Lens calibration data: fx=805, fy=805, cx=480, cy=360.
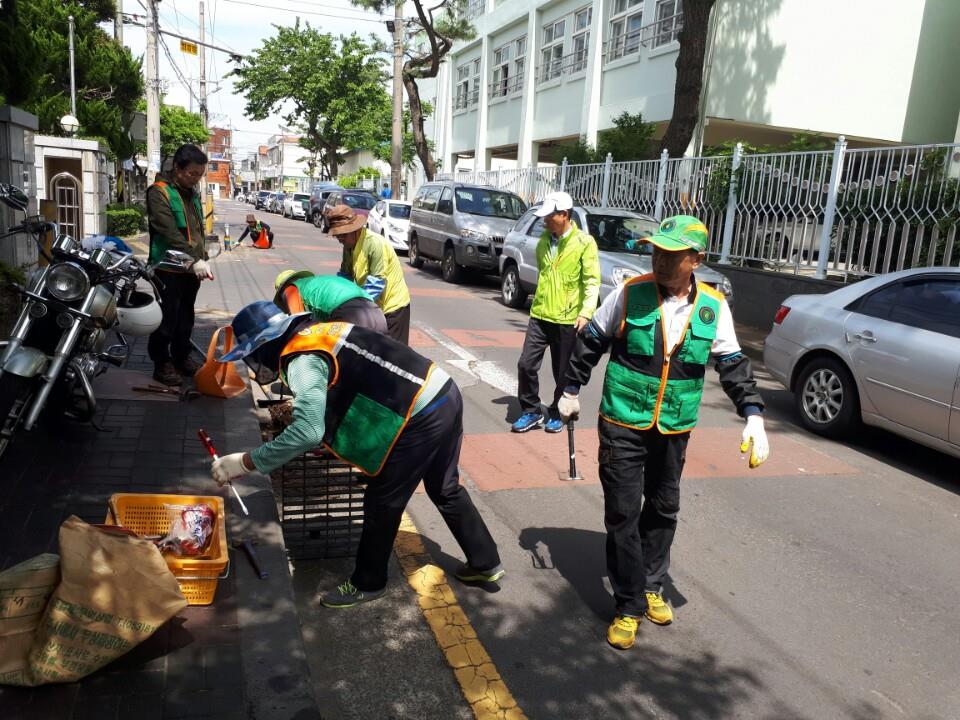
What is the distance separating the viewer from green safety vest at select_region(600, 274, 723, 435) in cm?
340

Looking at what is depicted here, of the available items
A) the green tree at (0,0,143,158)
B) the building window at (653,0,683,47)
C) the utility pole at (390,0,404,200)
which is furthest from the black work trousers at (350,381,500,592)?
the utility pole at (390,0,404,200)

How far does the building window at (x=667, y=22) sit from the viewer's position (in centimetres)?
1812

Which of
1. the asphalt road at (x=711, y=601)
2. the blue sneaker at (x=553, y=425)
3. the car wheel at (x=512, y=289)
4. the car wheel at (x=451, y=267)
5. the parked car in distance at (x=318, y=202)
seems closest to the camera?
the asphalt road at (x=711, y=601)

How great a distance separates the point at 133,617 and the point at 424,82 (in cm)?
3988

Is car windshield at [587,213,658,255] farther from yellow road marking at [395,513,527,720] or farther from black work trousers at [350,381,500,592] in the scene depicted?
black work trousers at [350,381,500,592]

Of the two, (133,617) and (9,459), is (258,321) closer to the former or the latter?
(133,617)

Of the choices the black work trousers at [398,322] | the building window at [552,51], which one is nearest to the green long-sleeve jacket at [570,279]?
the black work trousers at [398,322]

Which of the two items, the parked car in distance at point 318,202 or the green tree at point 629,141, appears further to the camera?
the parked car in distance at point 318,202

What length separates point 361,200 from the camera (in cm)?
2888

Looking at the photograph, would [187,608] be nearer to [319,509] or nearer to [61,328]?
[319,509]

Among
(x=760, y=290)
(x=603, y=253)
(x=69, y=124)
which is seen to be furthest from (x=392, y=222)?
(x=760, y=290)

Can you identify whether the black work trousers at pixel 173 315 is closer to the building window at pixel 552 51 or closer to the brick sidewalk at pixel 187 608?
the brick sidewalk at pixel 187 608

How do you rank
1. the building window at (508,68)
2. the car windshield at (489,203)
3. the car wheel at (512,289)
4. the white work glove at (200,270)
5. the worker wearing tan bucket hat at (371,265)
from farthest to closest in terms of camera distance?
the building window at (508,68)
the car windshield at (489,203)
the car wheel at (512,289)
the white work glove at (200,270)
the worker wearing tan bucket hat at (371,265)

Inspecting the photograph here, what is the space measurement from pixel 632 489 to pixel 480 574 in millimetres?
958
